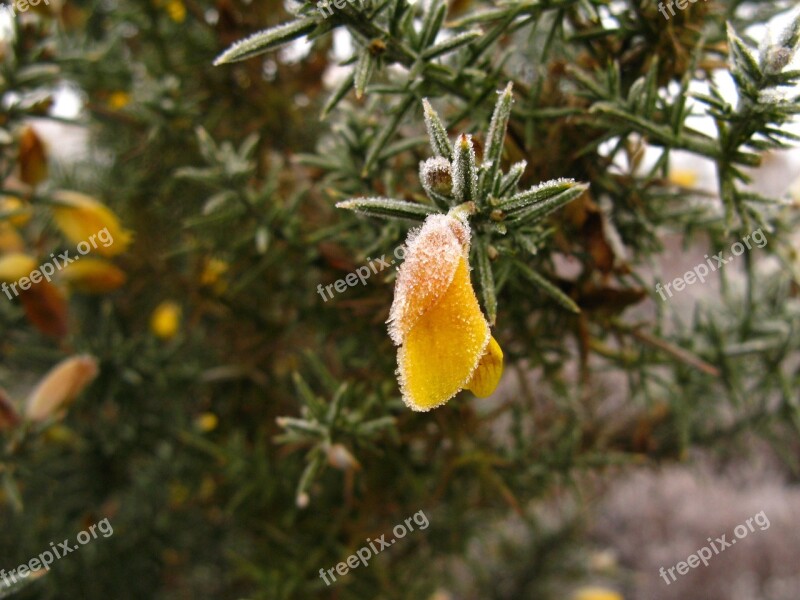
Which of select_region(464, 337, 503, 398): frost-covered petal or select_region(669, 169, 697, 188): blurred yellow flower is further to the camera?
select_region(669, 169, 697, 188): blurred yellow flower

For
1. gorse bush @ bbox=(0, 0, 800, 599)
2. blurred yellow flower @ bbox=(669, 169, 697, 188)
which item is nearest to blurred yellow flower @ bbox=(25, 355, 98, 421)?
gorse bush @ bbox=(0, 0, 800, 599)

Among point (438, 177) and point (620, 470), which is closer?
point (438, 177)

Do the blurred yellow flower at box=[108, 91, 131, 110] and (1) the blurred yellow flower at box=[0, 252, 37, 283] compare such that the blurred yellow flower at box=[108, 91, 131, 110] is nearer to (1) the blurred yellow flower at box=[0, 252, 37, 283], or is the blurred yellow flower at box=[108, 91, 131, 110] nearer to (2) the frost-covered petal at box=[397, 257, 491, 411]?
(1) the blurred yellow flower at box=[0, 252, 37, 283]

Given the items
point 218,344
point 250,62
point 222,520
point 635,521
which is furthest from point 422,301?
point 635,521

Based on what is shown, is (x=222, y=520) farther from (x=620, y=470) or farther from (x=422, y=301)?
(x=422, y=301)

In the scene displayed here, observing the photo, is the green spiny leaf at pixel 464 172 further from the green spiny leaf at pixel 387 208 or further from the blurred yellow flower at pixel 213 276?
the blurred yellow flower at pixel 213 276

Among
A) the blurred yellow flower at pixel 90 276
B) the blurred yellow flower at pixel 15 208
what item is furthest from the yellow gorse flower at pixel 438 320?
the blurred yellow flower at pixel 90 276

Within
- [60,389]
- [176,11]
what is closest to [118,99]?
[176,11]
